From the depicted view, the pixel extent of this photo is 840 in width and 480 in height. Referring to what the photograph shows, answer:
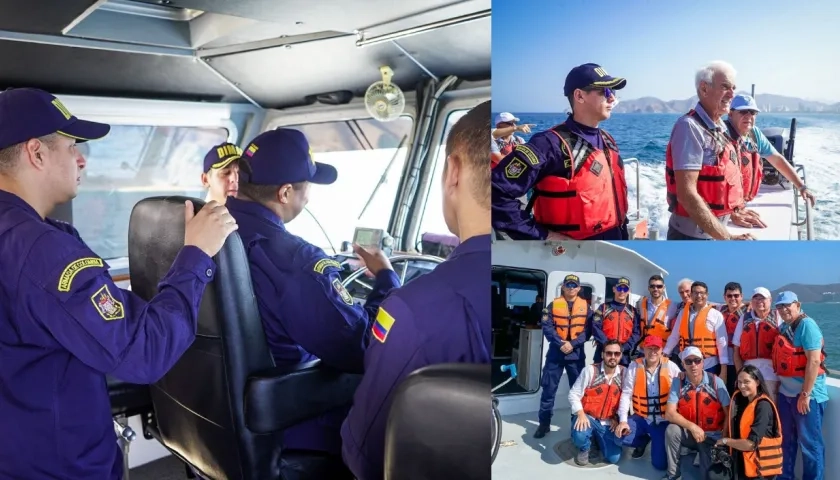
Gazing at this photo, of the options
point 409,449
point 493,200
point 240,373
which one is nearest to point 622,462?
point 409,449

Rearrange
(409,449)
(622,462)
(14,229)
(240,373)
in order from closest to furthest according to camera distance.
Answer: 1. (409,449)
2. (622,462)
3. (14,229)
4. (240,373)

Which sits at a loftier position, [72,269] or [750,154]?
[750,154]

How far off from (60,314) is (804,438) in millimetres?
1522

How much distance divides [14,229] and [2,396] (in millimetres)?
397

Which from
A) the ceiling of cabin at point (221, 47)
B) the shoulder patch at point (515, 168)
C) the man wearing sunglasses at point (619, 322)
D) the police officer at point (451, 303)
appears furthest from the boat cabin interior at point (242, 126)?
the man wearing sunglasses at point (619, 322)

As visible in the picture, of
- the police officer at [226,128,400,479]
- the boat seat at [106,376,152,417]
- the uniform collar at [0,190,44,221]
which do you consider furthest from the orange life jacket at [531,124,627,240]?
the boat seat at [106,376,152,417]

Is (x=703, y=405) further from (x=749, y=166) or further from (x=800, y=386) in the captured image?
(x=749, y=166)

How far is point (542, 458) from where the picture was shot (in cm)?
144

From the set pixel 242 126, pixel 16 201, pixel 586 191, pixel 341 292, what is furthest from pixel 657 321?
pixel 16 201

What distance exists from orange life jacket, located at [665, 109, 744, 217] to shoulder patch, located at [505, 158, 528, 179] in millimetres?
277

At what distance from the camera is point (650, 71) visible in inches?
52.4

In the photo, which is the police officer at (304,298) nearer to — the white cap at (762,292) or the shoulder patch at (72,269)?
the shoulder patch at (72,269)

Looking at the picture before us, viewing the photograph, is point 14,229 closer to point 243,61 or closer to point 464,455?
point 243,61

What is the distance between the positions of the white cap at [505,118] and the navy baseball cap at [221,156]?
96 cm
